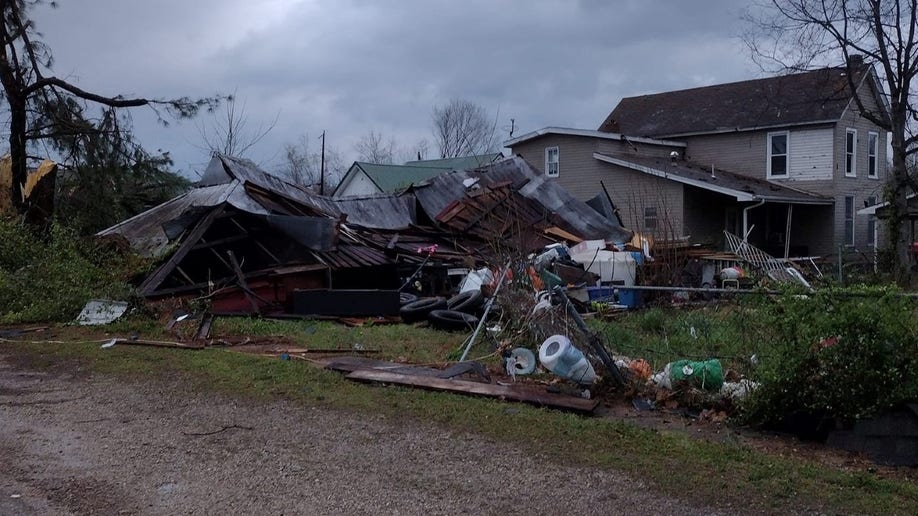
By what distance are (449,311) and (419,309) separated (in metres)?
1.12

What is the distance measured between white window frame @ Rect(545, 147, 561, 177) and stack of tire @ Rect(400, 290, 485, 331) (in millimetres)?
14936

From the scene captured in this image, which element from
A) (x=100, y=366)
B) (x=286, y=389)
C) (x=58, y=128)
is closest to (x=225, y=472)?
(x=286, y=389)

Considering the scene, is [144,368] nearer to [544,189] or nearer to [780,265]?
[544,189]

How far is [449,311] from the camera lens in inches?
500

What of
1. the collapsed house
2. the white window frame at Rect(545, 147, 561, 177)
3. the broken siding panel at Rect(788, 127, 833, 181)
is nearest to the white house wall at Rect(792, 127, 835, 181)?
the broken siding panel at Rect(788, 127, 833, 181)

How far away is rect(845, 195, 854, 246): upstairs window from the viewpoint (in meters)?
27.4

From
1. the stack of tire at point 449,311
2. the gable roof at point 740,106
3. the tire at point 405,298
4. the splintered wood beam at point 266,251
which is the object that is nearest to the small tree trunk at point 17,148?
the splintered wood beam at point 266,251

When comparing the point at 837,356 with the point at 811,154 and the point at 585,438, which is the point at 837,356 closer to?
the point at 585,438

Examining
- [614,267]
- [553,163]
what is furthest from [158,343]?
[553,163]

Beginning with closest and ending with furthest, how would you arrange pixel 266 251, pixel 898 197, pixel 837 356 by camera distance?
pixel 837 356 → pixel 266 251 → pixel 898 197

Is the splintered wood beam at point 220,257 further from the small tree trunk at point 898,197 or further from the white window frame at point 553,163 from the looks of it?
the small tree trunk at point 898,197

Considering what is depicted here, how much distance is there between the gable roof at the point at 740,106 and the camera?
26.3 m

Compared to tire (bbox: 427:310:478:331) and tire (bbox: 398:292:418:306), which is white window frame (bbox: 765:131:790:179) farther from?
tire (bbox: 427:310:478:331)

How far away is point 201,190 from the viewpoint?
17938 mm
